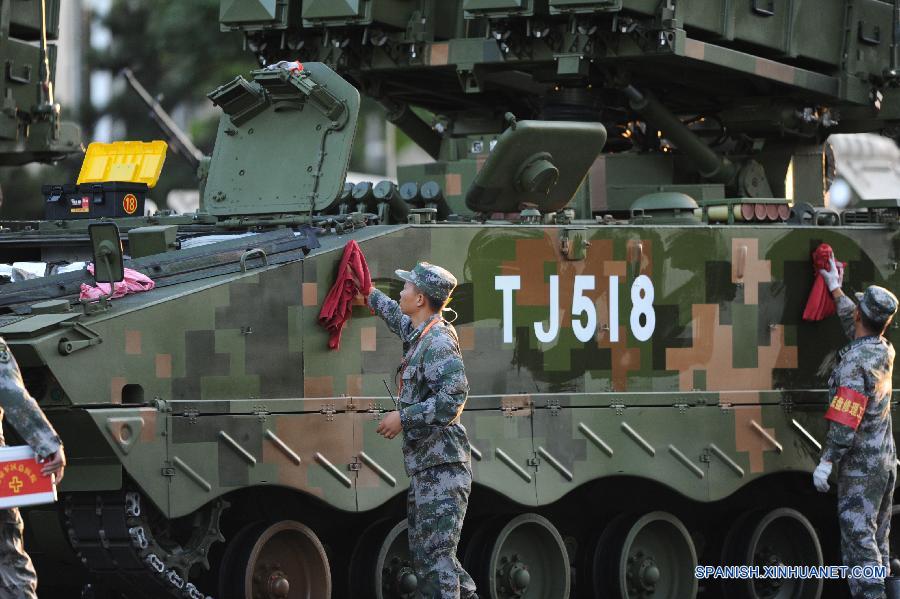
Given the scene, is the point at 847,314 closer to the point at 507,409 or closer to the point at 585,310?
the point at 585,310

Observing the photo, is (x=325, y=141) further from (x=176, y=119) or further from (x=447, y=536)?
(x=176, y=119)

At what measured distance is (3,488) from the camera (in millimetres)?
10336

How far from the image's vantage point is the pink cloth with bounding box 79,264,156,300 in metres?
11.9

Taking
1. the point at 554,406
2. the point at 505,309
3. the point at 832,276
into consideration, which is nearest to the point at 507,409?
the point at 554,406

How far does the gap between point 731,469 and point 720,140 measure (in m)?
4.25

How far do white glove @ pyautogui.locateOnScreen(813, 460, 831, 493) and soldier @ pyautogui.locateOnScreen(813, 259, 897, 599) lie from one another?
0.08 ft

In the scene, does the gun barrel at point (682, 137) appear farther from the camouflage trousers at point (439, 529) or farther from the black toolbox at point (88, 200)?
the camouflage trousers at point (439, 529)

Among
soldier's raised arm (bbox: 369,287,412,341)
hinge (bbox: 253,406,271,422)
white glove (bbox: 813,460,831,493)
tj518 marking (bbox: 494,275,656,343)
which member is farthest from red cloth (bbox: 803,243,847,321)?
hinge (bbox: 253,406,271,422)

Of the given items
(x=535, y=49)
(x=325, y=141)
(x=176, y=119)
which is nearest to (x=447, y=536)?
(x=325, y=141)

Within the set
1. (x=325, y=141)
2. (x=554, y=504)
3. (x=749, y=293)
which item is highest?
(x=325, y=141)

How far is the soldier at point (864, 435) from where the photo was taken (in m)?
14.0

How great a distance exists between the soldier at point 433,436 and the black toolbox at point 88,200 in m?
4.57

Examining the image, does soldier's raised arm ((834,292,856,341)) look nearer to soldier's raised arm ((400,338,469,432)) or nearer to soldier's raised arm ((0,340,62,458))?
soldier's raised arm ((400,338,469,432))

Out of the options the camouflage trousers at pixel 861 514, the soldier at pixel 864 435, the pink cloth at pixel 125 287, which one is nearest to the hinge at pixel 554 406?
the soldier at pixel 864 435
